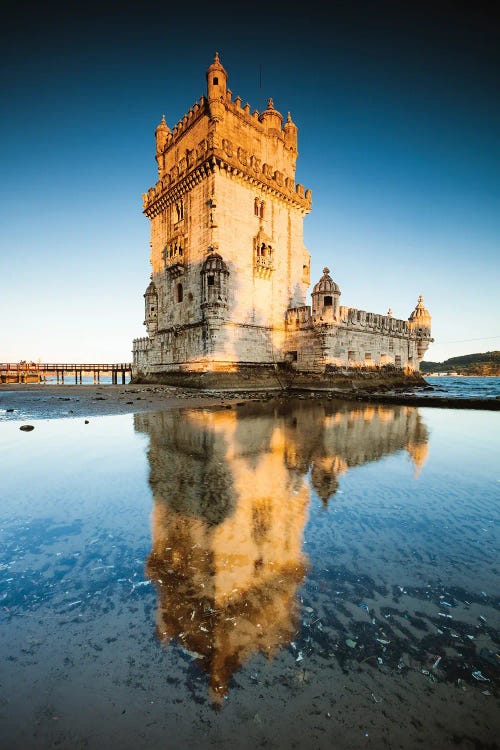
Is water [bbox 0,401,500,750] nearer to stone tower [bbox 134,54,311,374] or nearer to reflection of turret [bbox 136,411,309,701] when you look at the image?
reflection of turret [bbox 136,411,309,701]

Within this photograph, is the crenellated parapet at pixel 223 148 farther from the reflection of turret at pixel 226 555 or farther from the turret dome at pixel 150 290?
the reflection of turret at pixel 226 555

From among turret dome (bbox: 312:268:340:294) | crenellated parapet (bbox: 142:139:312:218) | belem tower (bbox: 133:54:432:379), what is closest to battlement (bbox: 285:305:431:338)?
belem tower (bbox: 133:54:432:379)

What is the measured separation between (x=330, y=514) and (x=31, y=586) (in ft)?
9.06

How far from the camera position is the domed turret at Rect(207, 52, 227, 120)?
20.6 meters

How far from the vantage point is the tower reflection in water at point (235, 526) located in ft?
6.11

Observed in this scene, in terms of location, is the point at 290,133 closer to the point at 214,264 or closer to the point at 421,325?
the point at 214,264

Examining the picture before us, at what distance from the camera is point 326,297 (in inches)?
850

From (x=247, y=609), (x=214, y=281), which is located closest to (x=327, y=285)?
(x=214, y=281)

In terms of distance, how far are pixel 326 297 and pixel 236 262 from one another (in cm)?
681

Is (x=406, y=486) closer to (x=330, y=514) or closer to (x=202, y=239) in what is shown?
(x=330, y=514)

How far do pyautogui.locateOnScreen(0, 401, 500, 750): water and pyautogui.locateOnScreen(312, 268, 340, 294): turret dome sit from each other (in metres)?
18.3

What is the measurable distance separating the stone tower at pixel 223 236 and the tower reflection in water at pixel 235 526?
1453 centimetres

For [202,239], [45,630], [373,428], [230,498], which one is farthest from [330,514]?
[202,239]

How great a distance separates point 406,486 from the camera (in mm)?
4395
